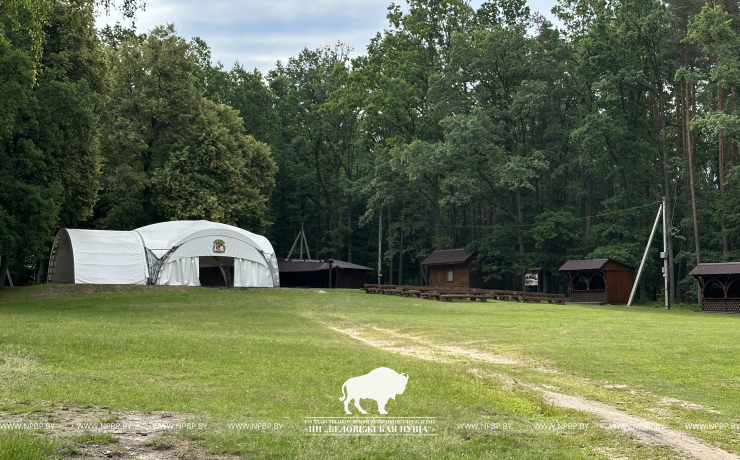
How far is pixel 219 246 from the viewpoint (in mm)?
39375

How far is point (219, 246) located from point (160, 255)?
345cm

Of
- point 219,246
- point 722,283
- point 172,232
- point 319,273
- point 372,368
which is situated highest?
point 172,232

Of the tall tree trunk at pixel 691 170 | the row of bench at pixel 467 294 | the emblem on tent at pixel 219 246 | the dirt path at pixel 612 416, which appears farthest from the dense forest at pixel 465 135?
the dirt path at pixel 612 416

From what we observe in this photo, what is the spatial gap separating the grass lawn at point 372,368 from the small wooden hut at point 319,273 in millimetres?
28870

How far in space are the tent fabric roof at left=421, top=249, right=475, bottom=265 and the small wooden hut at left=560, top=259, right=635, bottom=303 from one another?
8.54m

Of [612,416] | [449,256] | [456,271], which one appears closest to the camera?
[612,416]

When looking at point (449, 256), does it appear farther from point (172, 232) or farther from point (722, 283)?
point (172, 232)

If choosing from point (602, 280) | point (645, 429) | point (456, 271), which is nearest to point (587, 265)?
point (602, 280)

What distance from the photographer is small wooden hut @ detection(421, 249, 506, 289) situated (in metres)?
51.3

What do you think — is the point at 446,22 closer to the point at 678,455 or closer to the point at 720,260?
the point at 720,260

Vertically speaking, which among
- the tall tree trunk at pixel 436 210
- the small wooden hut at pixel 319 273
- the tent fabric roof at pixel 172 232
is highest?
the tall tree trunk at pixel 436 210

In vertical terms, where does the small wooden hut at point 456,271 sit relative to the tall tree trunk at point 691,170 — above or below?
below

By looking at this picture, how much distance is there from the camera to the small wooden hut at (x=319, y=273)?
170ft

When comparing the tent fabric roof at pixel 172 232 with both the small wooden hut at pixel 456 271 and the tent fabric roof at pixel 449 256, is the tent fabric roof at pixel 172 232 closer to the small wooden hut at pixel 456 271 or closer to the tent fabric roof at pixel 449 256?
the tent fabric roof at pixel 449 256
